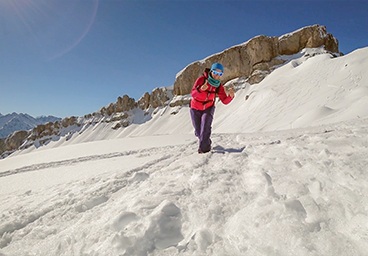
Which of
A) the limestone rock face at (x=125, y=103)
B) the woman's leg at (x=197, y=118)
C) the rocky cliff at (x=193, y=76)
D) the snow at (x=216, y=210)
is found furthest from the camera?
the limestone rock face at (x=125, y=103)

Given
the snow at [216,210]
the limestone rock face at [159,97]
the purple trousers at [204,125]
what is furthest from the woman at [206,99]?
the limestone rock face at [159,97]

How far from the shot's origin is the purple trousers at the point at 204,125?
3797 millimetres

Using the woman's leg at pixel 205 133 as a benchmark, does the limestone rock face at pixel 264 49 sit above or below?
above

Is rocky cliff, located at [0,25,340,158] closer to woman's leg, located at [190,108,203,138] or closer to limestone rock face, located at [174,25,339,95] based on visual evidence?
limestone rock face, located at [174,25,339,95]

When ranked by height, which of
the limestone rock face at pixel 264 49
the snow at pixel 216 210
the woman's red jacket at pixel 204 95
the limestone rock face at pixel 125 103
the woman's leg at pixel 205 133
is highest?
the limestone rock face at pixel 125 103

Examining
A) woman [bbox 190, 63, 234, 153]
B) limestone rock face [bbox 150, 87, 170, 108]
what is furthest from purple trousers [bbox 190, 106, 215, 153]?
limestone rock face [bbox 150, 87, 170, 108]

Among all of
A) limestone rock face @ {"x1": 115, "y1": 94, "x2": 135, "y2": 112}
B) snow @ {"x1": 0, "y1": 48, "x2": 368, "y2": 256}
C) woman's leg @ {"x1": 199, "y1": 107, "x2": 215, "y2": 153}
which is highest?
limestone rock face @ {"x1": 115, "y1": 94, "x2": 135, "y2": 112}

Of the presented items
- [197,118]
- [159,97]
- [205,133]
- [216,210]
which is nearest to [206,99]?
[197,118]

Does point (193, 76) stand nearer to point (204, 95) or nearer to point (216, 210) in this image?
point (204, 95)

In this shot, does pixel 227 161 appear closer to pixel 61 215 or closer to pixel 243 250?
pixel 243 250

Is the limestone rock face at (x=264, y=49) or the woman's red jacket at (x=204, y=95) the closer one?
the woman's red jacket at (x=204, y=95)

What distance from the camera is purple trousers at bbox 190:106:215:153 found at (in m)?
3.80

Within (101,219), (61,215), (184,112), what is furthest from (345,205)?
(184,112)

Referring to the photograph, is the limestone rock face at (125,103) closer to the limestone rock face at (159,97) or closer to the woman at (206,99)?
the limestone rock face at (159,97)
